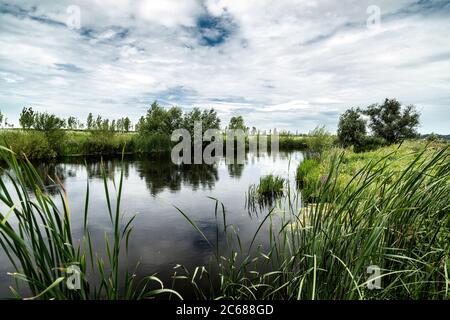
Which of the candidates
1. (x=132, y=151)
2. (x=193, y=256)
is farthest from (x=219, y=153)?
(x=193, y=256)

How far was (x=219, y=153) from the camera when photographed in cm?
3775

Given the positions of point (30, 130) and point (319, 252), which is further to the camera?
point (30, 130)

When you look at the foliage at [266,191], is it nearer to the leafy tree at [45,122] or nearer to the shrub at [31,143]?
the shrub at [31,143]

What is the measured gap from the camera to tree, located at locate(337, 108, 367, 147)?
28516 millimetres

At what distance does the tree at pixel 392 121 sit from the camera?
27733mm

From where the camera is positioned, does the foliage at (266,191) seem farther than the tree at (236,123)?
No

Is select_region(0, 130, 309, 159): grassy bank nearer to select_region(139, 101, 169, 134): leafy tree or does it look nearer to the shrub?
the shrub

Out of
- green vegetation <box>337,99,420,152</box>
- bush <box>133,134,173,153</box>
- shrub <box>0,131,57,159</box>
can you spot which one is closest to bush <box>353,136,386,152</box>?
green vegetation <box>337,99,420,152</box>

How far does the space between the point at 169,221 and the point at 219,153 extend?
2988cm

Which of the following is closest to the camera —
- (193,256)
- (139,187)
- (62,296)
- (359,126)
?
(62,296)

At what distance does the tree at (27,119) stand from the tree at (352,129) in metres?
29.4

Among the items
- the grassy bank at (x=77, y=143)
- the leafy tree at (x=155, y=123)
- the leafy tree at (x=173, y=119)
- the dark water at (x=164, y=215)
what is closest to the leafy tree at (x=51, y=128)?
the grassy bank at (x=77, y=143)
